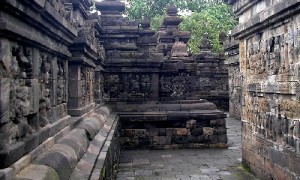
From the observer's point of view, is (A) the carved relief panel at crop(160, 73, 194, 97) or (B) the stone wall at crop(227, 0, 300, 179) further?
(A) the carved relief panel at crop(160, 73, 194, 97)

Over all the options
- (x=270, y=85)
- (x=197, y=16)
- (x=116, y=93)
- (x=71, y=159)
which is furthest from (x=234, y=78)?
(x=197, y=16)

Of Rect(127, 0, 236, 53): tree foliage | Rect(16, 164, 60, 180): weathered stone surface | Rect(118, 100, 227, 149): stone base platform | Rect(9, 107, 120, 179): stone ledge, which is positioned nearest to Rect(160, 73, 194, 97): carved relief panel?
Rect(118, 100, 227, 149): stone base platform

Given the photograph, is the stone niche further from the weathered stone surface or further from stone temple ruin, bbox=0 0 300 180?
the weathered stone surface

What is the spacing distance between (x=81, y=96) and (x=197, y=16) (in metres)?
27.4

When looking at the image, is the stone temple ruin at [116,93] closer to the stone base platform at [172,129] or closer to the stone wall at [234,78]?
the stone base platform at [172,129]

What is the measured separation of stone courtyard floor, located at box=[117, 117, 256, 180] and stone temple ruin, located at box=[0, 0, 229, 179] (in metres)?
0.56

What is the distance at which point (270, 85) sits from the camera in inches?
230

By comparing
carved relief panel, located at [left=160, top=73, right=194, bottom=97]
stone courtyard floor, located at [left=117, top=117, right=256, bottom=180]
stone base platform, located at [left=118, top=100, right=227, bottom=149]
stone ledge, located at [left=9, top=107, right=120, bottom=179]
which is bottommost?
stone courtyard floor, located at [left=117, top=117, right=256, bottom=180]

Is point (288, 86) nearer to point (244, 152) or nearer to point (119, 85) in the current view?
point (244, 152)

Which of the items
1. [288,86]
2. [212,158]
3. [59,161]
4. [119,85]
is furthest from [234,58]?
[59,161]

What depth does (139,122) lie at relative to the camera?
388 inches

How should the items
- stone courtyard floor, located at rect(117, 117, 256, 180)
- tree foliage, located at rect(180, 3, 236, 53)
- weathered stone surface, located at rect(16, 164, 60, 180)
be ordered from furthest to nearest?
tree foliage, located at rect(180, 3, 236, 53)
stone courtyard floor, located at rect(117, 117, 256, 180)
weathered stone surface, located at rect(16, 164, 60, 180)

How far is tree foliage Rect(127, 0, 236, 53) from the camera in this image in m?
31.1

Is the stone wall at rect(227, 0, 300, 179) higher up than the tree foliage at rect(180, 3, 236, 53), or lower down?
lower down
